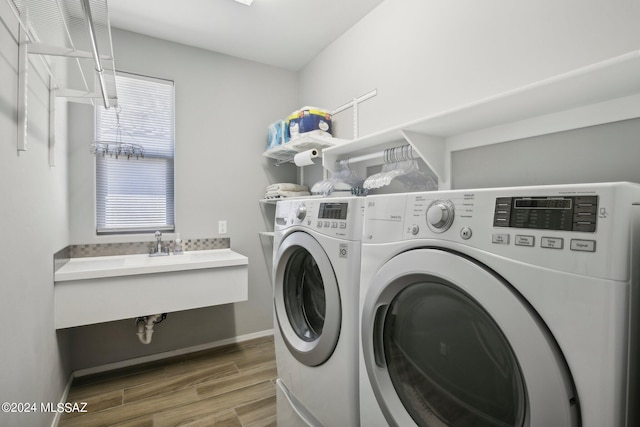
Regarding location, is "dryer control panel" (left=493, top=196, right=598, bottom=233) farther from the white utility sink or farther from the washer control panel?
the white utility sink

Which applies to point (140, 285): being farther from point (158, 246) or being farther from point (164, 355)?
point (164, 355)

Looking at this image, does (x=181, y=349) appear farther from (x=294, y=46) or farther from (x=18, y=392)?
(x=294, y=46)

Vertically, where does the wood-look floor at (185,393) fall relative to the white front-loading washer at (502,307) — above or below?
below

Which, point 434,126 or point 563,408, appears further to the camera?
point 434,126

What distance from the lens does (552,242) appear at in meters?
0.57

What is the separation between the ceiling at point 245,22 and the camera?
210 centimetres

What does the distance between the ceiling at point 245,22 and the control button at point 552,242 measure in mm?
2125

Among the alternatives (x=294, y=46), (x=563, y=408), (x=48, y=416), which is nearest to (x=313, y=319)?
(x=563, y=408)

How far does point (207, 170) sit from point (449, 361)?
246 cm

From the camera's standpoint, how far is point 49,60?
5.04ft

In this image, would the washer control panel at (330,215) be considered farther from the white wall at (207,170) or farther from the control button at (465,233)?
the white wall at (207,170)

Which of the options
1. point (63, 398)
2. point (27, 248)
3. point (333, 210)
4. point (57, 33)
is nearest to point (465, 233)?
point (333, 210)

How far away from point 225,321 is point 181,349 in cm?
40

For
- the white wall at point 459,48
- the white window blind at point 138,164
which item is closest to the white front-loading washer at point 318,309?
the white wall at point 459,48
